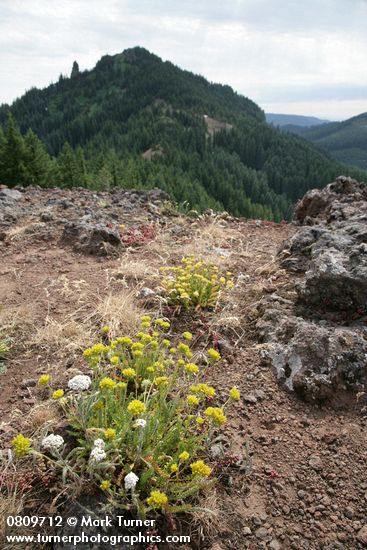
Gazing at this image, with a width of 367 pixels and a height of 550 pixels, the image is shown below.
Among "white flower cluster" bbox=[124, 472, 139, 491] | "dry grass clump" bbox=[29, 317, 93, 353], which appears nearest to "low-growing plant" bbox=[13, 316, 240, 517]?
"white flower cluster" bbox=[124, 472, 139, 491]

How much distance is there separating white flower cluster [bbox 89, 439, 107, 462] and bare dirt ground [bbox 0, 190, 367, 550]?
0.77m

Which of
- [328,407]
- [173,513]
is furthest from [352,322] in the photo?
[173,513]

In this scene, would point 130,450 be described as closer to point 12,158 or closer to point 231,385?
point 231,385

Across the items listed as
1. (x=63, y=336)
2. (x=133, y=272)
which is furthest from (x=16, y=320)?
(x=133, y=272)

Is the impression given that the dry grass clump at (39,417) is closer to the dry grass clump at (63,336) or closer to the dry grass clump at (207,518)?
the dry grass clump at (63,336)

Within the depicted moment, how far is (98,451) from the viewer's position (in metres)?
2.47

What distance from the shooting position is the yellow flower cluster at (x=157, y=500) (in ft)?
7.61

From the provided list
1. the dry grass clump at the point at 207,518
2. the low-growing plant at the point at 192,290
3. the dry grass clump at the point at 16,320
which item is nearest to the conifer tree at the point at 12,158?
the dry grass clump at the point at 16,320

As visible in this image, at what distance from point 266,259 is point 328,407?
4.00 meters

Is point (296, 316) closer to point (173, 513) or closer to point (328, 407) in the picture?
point (328, 407)

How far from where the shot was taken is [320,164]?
14012 cm

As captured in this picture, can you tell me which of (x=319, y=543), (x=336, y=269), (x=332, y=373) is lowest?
(x=319, y=543)

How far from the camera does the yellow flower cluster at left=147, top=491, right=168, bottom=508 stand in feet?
7.61

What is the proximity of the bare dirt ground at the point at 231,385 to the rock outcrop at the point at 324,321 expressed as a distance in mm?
200
